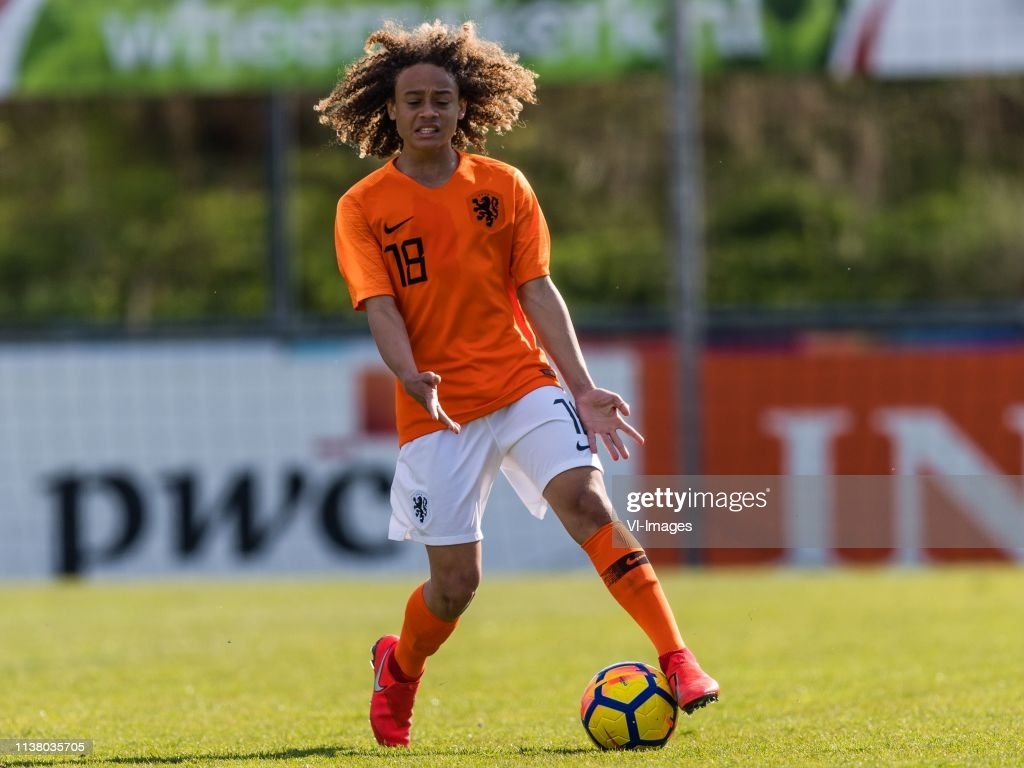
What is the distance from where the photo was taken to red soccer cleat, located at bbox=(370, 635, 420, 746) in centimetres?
A: 592

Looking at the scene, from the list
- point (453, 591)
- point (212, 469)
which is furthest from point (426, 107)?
point (212, 469)

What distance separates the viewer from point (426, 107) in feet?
19.1

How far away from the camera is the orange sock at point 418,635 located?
5945mm

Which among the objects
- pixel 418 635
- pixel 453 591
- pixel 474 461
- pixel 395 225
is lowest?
pixel 418 635

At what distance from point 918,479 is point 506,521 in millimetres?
3194

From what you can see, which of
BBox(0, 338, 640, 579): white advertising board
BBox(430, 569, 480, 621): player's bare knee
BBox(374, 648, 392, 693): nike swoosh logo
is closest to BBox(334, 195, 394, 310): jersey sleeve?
BBox(430, 569, 480, 621): player's bare knee

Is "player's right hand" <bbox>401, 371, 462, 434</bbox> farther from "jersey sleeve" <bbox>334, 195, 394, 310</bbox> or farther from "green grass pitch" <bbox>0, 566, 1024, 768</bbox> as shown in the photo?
"green grass pitch" <bbox>0, 566, 1024, 768</bbox>

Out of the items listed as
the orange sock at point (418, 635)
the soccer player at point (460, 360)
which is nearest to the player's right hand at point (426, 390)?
the soccer player at point (460, 360)

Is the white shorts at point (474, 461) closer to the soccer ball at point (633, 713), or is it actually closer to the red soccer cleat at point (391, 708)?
the red soccer cleat at point (391, 708)

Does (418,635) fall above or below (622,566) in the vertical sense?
below

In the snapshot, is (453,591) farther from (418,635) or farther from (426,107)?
(426,107)

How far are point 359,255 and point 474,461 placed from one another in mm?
727

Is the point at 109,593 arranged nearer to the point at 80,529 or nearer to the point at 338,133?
the point at 80,529

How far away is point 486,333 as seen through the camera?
5863 mm
